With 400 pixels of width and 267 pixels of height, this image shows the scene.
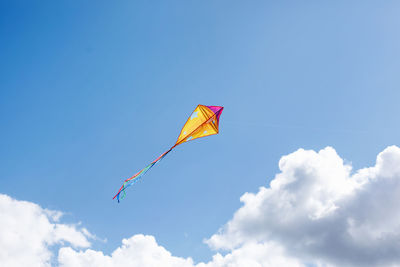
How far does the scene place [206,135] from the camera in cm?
2125

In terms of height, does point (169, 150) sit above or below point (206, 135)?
below

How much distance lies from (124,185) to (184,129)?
275 inches

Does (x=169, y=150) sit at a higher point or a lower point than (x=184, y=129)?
lower

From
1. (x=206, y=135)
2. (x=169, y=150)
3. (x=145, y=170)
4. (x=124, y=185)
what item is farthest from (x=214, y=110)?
(x=124, y=185)

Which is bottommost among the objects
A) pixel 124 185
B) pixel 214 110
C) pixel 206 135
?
pixel 124 185

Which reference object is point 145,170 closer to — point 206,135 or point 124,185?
point 124,185

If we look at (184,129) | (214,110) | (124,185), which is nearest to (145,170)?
(124,185)

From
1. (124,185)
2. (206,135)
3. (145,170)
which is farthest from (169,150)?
(206,135)

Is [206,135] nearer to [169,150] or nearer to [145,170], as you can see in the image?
[169,150]

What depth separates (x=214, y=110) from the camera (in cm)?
2106

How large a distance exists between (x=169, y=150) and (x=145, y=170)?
208cm

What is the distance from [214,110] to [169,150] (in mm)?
6238

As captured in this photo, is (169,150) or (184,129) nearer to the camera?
(169,150)

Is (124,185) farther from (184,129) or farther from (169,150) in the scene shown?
(184,129)
